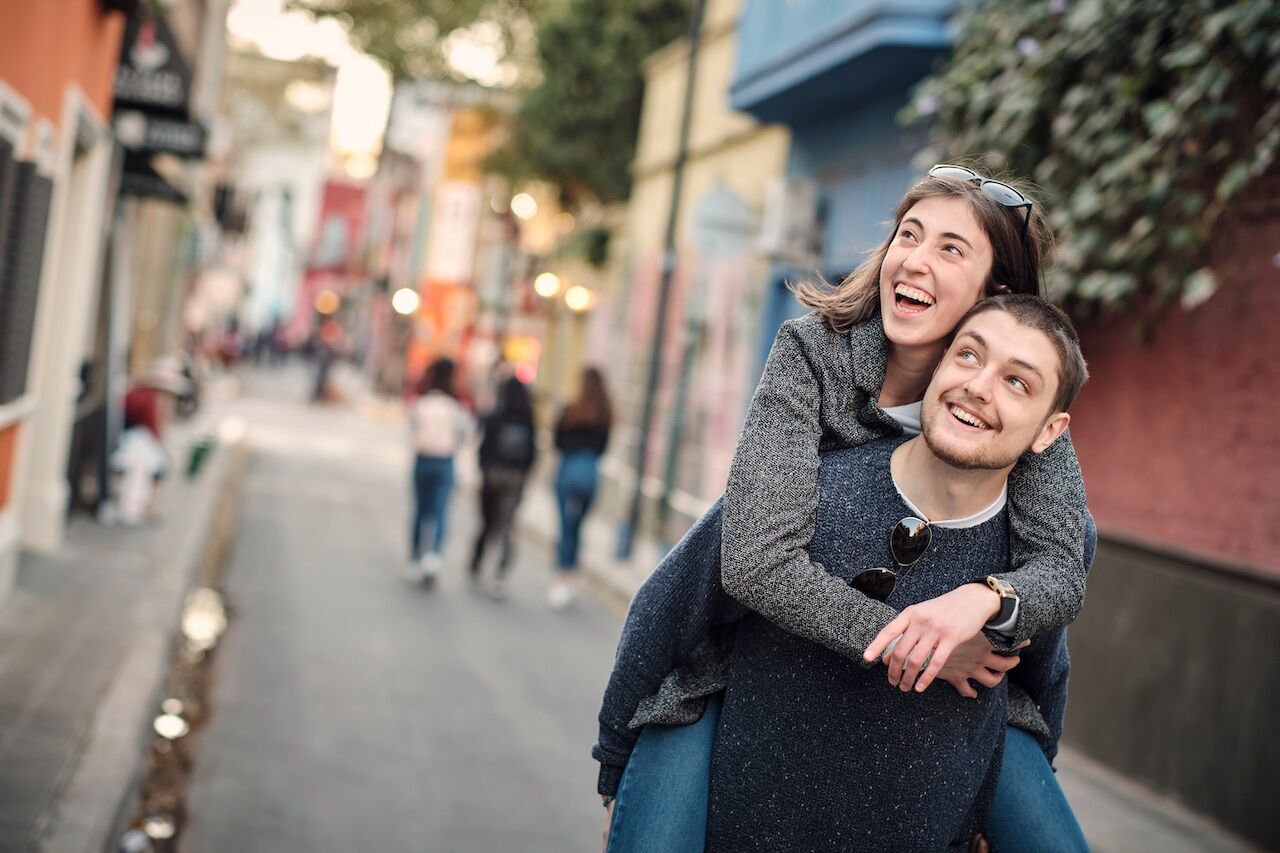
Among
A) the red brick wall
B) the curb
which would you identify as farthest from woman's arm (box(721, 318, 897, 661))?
the red brick wall

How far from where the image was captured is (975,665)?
2340mm

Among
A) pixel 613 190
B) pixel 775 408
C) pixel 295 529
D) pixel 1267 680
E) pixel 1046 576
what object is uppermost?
pixel 613 190

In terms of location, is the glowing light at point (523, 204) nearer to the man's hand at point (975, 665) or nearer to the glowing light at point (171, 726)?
the glowing light at point (171, 726)

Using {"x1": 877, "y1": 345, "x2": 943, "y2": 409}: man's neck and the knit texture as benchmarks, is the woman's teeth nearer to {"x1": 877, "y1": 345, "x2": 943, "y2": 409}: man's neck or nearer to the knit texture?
{"x1": 877, "y1": 345, "x2": 943, "y2": 409}: man's neck

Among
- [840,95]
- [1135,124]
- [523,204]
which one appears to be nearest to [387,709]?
[1135,124]

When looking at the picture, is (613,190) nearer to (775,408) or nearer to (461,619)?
(461,619)

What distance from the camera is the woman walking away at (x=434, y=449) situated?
11883mm

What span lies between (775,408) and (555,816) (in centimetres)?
400

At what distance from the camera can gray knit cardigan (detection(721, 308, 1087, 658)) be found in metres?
2.29

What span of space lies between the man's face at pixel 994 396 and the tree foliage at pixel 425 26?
2527 centimetres

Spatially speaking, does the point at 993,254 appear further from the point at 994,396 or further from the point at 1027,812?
the point at 1027,812

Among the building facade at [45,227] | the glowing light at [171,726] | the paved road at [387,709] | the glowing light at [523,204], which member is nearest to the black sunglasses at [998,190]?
the paved road at [387,709]

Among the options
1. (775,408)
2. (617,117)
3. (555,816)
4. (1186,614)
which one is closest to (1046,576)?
(775,408)

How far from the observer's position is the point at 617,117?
78.9 feet
